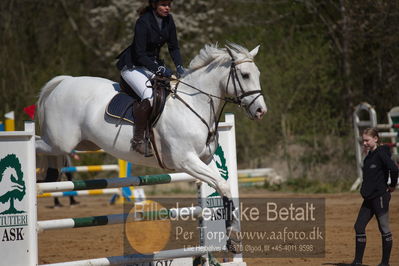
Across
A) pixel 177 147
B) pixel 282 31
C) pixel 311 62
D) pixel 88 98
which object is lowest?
pixel 177 147

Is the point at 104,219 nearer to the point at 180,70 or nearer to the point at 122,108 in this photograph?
the point at 122,108

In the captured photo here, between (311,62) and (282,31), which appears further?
(282,31)

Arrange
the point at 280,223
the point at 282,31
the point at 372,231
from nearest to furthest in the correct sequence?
the point at 372,231, the point at 280,223, the point at 282,31

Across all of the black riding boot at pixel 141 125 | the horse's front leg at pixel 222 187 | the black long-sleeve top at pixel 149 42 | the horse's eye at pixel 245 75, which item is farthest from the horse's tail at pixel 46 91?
the horse's eye at pixel 245 75

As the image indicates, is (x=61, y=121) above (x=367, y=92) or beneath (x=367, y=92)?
beneath

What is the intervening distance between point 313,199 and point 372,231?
3.85m

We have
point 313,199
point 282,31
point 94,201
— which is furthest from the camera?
point 282,31

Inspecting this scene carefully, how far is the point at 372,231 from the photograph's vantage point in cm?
917

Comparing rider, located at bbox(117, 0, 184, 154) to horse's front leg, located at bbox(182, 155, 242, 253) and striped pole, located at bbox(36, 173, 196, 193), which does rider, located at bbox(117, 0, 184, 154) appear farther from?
horse's front leg, located at bbox(182, 155, 242, 253)

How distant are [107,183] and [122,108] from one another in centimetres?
74

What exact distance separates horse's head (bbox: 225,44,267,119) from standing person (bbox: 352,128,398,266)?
1.37 meters

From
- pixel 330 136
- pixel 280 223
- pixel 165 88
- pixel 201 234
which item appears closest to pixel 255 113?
pixel 165 88

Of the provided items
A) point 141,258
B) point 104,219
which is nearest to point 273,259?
point 141,258

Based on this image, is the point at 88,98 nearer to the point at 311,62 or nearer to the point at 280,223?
the point at 280,223
